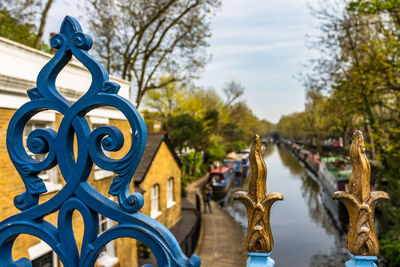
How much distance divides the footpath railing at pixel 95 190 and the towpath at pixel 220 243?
32.7ft

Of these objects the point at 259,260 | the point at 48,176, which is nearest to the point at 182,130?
the point at 48,176

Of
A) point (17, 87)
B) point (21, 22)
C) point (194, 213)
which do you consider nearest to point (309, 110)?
point (194, 213)

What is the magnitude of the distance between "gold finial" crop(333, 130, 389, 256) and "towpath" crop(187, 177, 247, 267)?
393 inches

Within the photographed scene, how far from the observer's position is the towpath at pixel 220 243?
45.4ft

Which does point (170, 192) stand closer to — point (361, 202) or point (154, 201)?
point (154, 201)

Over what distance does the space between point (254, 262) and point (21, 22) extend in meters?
19.3

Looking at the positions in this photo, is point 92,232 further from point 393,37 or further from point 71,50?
point 393,37

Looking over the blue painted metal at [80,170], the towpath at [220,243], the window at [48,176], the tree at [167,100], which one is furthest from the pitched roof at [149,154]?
the tree at [167,100]

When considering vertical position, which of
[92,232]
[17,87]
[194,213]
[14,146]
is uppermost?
[17,87]

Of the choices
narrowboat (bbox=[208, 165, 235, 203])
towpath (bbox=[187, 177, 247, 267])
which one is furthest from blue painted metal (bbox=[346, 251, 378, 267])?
narrowboat (bbox=[208, 165, 235, 203])

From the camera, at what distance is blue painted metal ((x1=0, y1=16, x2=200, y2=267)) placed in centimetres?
164

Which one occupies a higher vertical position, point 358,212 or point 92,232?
point 358,212

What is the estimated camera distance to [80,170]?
1736 millimetres

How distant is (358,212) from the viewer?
177 centimetres
